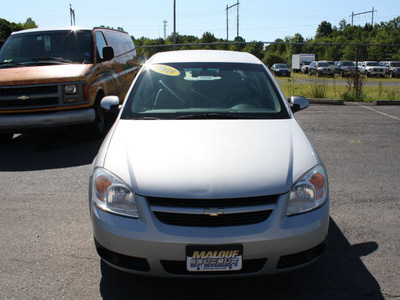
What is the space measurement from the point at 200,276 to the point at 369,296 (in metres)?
1.17

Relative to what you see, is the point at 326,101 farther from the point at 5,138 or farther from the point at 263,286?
the point at 263,286

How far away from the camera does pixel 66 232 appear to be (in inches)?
150

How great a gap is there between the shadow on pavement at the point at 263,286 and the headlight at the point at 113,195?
609 mm

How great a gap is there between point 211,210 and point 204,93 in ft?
5.86

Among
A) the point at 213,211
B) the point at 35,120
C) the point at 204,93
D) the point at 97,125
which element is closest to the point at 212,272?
the point at 213,211

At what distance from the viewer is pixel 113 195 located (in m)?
2.72

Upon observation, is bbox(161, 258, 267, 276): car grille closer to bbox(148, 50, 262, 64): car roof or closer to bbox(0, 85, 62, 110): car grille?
bbox(148, 50, 262, 64): car roof

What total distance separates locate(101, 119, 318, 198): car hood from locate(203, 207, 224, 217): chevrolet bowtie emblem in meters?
0.08

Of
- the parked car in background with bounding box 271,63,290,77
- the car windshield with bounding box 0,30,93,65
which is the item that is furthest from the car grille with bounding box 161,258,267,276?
the parked car in background with bounding box 271,63,290,77

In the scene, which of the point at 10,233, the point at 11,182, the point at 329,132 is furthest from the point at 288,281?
the point at 329,132

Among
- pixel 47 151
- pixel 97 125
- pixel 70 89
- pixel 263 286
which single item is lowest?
pixel 263 286

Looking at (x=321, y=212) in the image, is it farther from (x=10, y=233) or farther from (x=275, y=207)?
(x=10, y=233)

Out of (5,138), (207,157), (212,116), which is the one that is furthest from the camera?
(5,138)

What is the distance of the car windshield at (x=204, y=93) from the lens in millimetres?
3771
